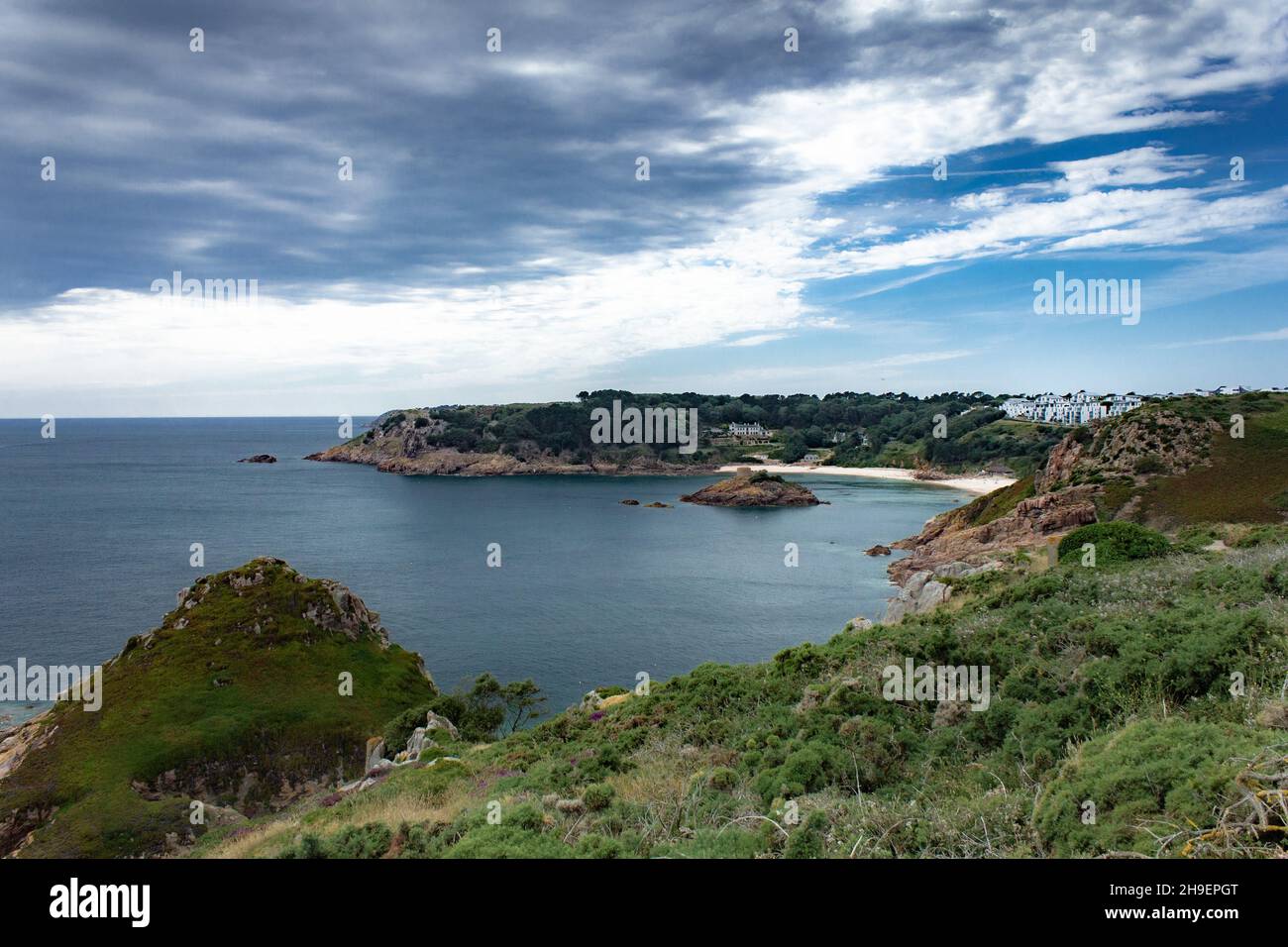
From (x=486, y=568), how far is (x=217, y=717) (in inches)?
1870

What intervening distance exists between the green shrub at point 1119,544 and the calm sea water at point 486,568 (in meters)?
22.3

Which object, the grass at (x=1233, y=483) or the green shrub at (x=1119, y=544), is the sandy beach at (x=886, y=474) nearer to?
the grass at (x=1233, y=483)

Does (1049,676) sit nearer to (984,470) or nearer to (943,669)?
(943,669)

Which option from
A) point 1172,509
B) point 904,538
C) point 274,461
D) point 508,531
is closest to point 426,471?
point 274,461

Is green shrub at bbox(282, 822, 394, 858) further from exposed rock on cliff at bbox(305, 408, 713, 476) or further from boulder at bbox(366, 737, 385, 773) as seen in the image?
exposed rock on cliff at bbox(305, 408, 713, 476)

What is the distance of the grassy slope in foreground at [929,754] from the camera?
8.52 m

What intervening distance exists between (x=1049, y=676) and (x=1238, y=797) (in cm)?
790

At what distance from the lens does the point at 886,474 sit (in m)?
176

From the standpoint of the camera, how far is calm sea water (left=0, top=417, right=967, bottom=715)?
52781mm

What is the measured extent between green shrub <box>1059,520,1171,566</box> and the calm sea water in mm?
22275

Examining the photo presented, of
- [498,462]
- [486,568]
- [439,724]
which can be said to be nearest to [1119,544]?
[439,724]

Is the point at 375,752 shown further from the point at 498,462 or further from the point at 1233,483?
the point at 498,462

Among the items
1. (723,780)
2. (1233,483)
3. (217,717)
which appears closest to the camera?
(723,780)

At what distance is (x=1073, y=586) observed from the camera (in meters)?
21.1
